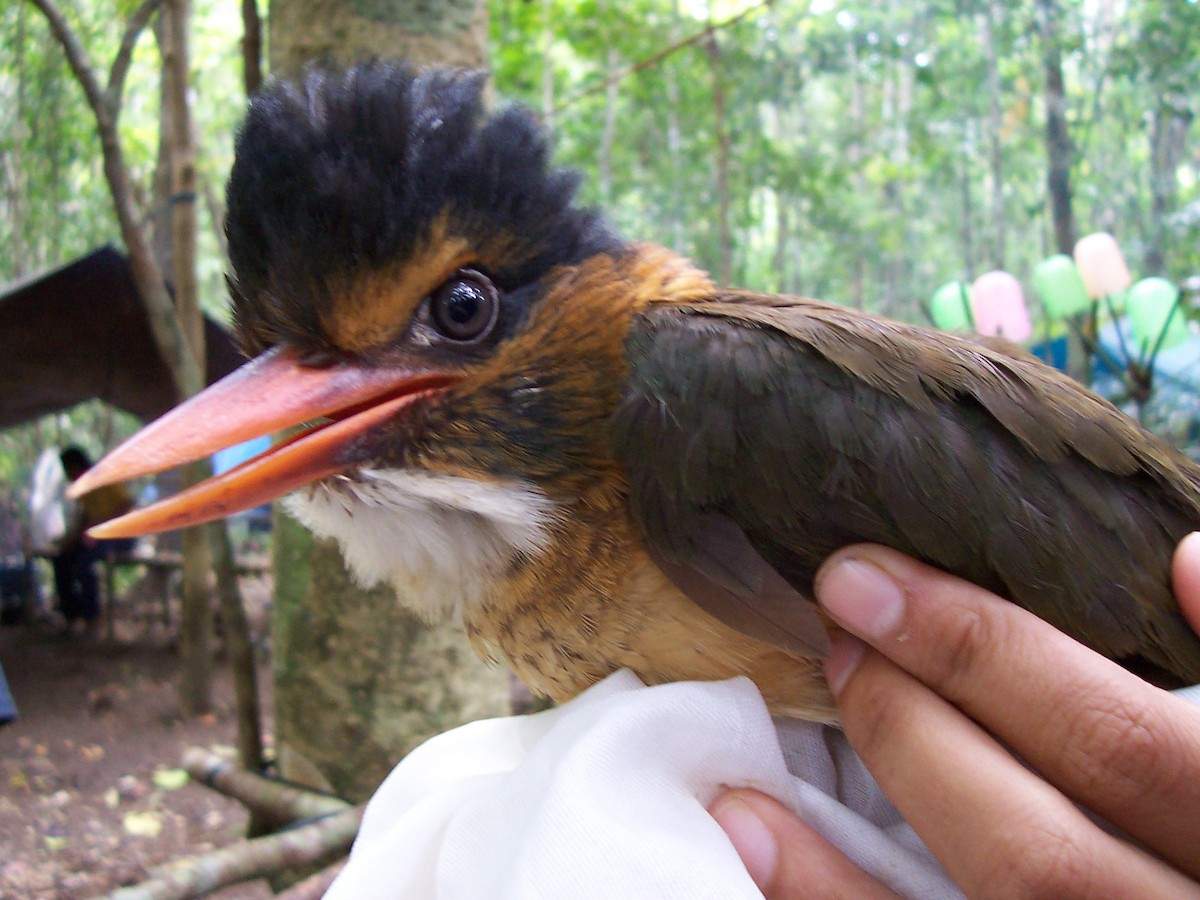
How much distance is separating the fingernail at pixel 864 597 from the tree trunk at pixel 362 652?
2.00 m


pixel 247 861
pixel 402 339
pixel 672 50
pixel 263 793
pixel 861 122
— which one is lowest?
pixel 263 793

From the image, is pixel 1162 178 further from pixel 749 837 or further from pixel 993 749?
pixel 749 837

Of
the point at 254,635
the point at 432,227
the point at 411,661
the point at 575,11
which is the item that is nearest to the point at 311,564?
the point at 411,661

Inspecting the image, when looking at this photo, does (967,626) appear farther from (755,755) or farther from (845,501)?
(755,755)

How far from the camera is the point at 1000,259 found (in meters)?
15.3

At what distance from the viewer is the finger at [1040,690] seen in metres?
1.00

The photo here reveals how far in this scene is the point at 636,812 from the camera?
114 cm

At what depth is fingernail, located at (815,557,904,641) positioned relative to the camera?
1.11 m

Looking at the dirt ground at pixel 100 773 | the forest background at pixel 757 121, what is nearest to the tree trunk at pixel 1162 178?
the forest background at pixel 757 121

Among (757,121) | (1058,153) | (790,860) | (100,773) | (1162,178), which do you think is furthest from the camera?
(757,121)

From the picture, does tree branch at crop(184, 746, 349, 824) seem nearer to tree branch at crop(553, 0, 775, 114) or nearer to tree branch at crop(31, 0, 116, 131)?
→ tree branch at crop(31, 0, 116, 131)

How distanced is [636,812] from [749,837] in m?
0.16

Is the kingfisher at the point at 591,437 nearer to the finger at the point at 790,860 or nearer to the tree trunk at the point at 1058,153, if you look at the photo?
the finger at the point at 790,860

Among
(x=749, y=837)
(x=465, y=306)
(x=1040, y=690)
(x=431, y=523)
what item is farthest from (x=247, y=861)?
(x=1040, y=690)
